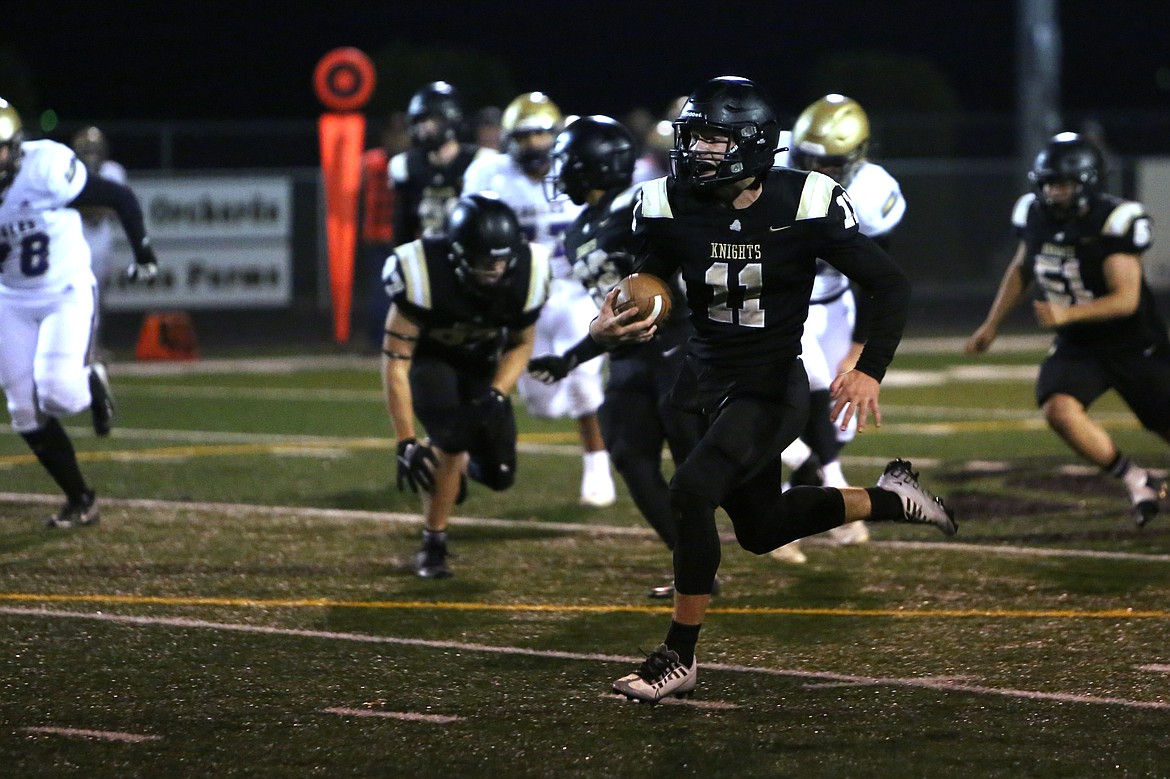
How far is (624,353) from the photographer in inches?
230

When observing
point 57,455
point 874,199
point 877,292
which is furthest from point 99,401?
point 877,292

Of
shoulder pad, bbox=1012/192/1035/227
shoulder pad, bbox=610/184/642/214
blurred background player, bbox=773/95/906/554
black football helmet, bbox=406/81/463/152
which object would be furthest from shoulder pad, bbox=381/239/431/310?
black football helmet, bbox=406/81/463/152

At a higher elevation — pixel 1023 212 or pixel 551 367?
pixel 1023 212

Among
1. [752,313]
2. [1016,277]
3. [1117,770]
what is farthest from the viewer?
[1016,277]

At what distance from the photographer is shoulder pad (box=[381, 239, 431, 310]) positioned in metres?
6.11

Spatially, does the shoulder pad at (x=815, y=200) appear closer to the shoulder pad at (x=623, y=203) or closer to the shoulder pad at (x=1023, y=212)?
the shoulder pad at (x=623, y=203)

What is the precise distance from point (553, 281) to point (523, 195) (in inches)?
28.7

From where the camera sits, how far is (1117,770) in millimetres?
3893

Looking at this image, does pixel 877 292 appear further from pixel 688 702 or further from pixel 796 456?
pixel 796 456

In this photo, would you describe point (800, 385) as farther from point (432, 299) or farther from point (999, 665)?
point (432, 299)

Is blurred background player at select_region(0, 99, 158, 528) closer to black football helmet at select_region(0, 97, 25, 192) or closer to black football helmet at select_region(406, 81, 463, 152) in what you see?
black football helmet at select_region(0, 97, 25, 192)

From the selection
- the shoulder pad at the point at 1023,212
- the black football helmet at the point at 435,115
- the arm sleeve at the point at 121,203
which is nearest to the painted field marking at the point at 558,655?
the arm sleeve at the point at 121,203

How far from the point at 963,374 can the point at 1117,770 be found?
9.45 metres

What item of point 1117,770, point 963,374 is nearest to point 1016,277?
point 1117,770
